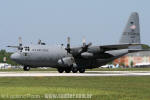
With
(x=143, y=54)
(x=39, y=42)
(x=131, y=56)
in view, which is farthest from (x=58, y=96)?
(x=143, y=54)

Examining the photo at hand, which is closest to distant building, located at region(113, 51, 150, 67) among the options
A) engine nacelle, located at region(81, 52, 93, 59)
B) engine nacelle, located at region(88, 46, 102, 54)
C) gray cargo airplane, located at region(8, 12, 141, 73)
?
gray cargo airplane, located at region(8, 12, 141, 73)

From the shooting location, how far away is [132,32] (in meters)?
64.0

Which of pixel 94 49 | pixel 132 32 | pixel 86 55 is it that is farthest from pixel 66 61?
pixel 132 32

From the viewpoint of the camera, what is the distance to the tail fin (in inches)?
2515

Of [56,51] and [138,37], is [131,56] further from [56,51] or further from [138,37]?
[56,51]

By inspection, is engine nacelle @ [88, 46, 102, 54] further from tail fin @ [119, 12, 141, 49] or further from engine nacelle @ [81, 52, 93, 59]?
tail fin @ [119, 12, 141, 49]

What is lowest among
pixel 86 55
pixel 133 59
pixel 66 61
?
pixel 66 61

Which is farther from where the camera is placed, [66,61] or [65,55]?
[65,55]

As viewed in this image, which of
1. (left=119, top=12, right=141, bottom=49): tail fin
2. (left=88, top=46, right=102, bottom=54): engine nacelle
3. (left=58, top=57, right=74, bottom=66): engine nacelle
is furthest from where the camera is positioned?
(left=119, top=12, right=141, bottom=49): tail fin

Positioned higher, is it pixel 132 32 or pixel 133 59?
pixel 132 32

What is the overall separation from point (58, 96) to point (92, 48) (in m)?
34.4

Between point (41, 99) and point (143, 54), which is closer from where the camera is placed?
point (41, 99)

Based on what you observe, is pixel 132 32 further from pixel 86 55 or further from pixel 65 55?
pixel 65 55

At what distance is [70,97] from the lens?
21.6 metres
